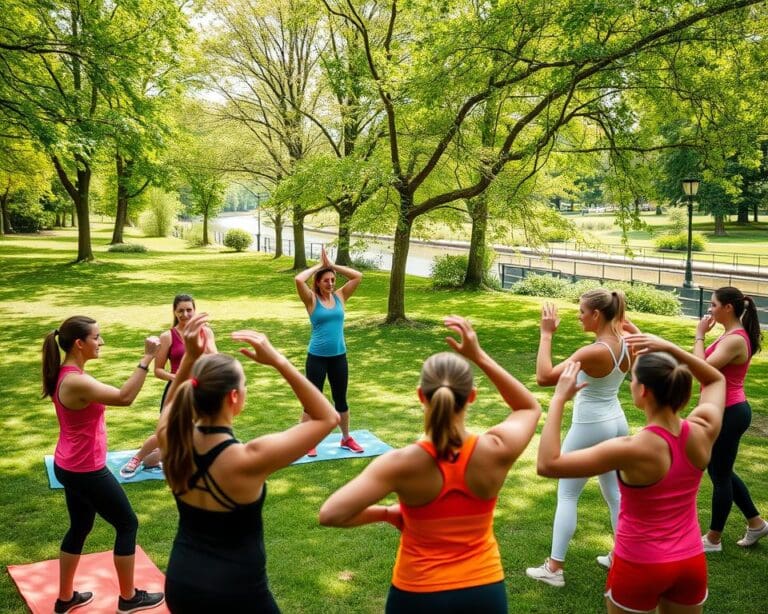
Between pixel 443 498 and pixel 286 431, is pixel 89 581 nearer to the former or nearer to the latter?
pixel 286 431

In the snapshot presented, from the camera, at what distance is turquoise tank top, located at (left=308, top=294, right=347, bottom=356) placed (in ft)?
26.5

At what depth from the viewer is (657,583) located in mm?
3312

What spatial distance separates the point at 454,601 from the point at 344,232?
16508 mm

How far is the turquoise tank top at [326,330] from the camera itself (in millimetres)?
8062

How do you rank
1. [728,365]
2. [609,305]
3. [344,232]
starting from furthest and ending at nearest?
[344,232] → [728,365] → [609,305]

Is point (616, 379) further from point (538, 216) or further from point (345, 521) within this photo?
point (538, 216)

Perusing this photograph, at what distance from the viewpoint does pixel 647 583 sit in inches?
130

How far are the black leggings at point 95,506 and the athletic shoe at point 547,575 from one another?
2.95m

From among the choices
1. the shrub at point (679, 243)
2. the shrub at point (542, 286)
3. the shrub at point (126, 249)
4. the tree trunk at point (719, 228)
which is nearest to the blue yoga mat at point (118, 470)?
the shrub at point (542, 286)

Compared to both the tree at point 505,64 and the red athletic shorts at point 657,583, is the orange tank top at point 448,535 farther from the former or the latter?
the tree at point 505,64

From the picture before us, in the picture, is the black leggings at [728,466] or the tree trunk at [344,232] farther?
the tree trunk at [344,232]

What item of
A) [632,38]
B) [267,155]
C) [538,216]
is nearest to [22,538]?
[632,38]

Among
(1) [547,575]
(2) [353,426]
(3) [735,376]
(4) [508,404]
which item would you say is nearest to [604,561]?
(1) [547,575]

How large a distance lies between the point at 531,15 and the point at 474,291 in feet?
41.7
